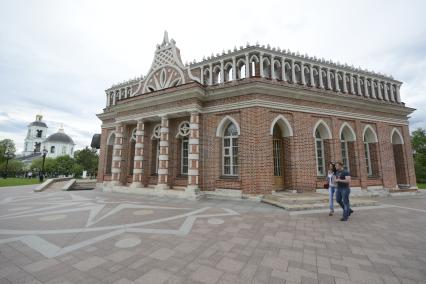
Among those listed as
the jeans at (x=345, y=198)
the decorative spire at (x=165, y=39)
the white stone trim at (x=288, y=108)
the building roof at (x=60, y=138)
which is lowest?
the jeans at (x=345, y=198)

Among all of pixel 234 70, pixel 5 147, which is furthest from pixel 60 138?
pixel 234 70

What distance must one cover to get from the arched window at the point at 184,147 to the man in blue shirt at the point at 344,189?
9.41 m

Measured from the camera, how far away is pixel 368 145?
1435 cm

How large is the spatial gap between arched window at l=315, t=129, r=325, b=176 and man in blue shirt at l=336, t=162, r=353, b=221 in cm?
553

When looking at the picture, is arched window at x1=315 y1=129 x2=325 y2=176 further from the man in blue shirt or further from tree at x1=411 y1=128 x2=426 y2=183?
tree at x1=411 y1=128 x2=426 y2=183

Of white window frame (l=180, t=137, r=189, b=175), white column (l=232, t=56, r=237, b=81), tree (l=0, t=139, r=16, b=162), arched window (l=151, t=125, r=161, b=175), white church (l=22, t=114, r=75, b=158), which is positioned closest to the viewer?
white column (l=232, t=56, r=237, b=81)

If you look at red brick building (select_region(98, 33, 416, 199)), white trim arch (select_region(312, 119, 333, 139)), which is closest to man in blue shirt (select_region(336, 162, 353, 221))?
red brick building (select_region(98, 33, 416, 199))

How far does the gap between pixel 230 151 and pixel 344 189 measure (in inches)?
254

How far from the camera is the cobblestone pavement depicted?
10.2 ft

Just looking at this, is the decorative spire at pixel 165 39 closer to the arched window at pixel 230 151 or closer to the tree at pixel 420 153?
the arched window at pixel 230 151

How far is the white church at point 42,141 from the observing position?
82.7 meters

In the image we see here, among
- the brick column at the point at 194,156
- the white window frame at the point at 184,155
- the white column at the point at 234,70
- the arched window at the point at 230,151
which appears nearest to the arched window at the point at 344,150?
the arched window at the point at 230,151

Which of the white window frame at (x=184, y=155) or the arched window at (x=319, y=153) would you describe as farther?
the white window frame at (x=184, y=155)

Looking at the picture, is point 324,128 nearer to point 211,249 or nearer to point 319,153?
point 319,153
